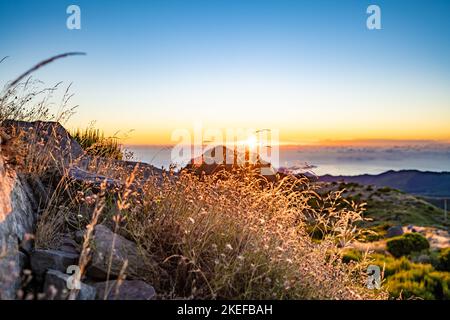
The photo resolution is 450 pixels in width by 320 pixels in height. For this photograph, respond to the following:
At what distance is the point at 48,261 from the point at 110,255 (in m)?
0.57

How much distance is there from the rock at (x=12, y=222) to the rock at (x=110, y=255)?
2.18 feet

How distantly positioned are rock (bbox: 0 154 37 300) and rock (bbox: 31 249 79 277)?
139 mm

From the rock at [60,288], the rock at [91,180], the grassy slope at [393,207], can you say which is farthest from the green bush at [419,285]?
the grassy slope at [393,207]

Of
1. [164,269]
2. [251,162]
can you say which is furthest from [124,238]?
[251,162]

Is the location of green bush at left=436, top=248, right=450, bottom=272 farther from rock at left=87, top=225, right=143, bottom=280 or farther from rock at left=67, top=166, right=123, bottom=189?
rock at left=87, top=225, right=143, bottom=280

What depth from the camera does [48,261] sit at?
4535mm

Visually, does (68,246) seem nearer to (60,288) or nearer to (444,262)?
(60,288)

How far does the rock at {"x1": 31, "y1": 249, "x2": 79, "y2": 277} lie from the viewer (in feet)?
14.7

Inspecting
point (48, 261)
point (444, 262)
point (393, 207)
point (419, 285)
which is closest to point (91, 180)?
point (48, 261)

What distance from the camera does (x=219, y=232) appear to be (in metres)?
5.32

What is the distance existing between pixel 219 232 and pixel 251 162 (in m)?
3.44

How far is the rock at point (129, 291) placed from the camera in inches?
161

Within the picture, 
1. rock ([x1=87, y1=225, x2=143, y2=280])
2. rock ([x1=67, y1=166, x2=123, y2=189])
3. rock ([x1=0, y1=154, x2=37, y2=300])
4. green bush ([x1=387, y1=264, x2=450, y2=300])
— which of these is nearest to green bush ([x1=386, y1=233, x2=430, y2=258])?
green bush ([x1=387, y1=264, x2=450, y2=300])
